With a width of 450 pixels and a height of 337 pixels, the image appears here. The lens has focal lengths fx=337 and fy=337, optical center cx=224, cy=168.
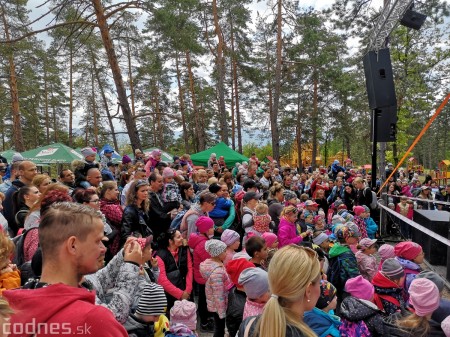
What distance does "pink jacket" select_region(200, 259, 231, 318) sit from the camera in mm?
3770

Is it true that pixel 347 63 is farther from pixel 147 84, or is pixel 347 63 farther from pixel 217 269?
pixel 217 269

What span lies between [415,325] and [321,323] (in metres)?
0.90

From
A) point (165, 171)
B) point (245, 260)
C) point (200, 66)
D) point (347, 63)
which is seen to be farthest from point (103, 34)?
point (347, 63)

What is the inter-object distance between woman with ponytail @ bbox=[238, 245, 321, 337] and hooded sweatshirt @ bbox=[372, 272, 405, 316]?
6.21 ft

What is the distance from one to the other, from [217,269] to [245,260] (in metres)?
0.54

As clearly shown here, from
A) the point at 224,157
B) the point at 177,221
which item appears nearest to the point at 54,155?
the point at 224,157

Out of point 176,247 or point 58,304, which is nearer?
point 58,304

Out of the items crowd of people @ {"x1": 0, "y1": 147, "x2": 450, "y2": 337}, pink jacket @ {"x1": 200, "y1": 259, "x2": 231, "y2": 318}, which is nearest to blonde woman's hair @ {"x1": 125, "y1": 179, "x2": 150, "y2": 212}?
crowd of people @ {"x1": 0, "y1": 147, "x2": 450, "y2": 337}

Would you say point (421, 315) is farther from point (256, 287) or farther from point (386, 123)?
point (386, 123)

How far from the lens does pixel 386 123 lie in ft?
33.0

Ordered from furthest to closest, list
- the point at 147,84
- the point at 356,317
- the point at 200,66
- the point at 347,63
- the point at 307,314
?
the point at 147,84 → the point at 347,63 → the point at 200,66 → the point at 356,317 → the point at 307,314

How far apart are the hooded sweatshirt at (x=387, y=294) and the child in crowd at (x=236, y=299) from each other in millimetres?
1262

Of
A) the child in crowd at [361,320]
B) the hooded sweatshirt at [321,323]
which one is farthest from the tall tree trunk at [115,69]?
the hooded sweatshirt at [321,323]

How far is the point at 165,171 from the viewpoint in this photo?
582cm
